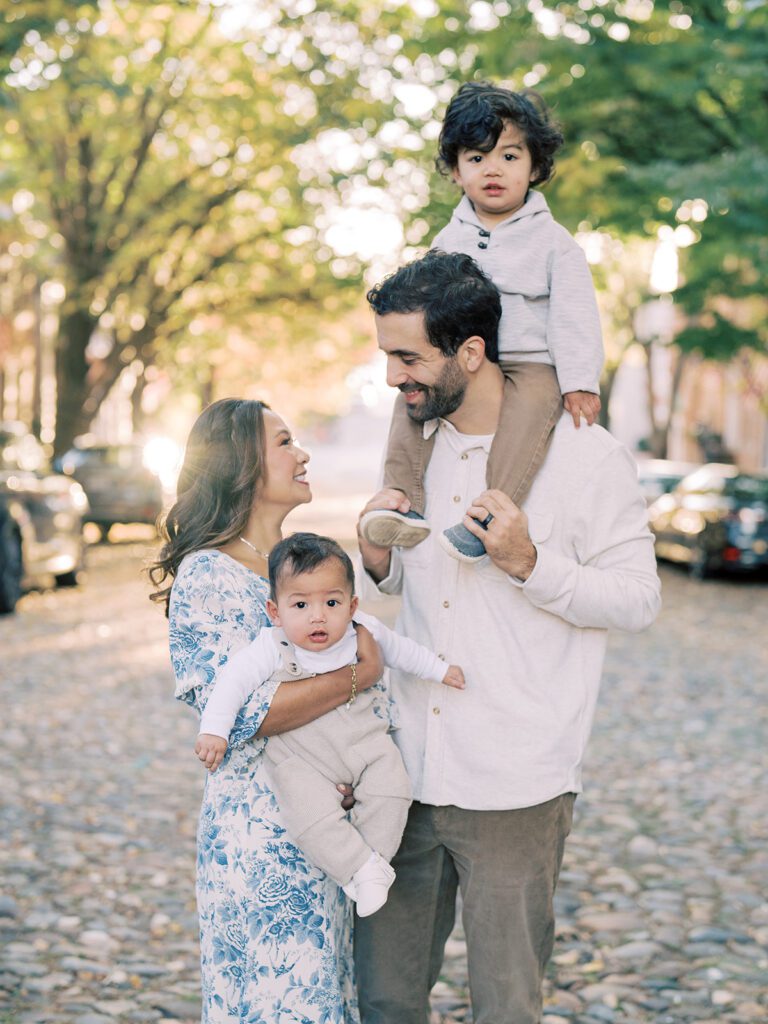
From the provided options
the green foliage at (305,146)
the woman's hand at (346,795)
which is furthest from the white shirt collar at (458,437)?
the green foliage at (305,146)

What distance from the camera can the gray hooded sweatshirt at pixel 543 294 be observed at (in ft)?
9.95

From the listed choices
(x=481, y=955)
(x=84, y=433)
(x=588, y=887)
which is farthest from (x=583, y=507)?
(x=84, y=433)

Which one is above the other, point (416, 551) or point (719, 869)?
point (416, 551)

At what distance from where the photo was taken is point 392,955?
10.3ft

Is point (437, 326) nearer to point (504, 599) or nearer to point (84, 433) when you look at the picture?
point (504, 599)

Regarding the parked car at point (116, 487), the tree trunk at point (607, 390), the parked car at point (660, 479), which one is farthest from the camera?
the tree trunk at point (607, 390)

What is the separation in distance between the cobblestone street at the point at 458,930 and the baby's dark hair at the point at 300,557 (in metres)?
2.28

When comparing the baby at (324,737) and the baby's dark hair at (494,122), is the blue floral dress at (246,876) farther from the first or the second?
the baby's dark hair at (494,122)

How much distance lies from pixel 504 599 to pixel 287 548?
0.51 m

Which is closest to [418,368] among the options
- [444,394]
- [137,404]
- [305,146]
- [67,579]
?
[444,394]

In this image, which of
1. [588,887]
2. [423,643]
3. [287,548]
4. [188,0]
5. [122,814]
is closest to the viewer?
[287,548]

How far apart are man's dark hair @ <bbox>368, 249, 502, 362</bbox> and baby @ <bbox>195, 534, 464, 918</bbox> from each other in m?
0.51

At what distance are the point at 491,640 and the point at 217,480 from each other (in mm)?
727

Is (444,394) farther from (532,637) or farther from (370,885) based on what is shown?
(370,885)
